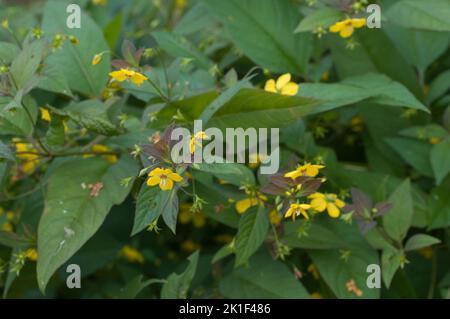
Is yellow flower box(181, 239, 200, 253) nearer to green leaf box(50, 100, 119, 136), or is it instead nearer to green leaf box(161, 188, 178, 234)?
green leaf box(50, 100, 119, 136)

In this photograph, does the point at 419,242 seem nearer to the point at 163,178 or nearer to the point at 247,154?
the point at 247,154

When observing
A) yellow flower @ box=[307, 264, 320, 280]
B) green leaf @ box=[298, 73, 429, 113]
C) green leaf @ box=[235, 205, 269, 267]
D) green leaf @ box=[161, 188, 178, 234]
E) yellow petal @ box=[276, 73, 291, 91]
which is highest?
yellow petal @ box=[276, 73, 291, 91]

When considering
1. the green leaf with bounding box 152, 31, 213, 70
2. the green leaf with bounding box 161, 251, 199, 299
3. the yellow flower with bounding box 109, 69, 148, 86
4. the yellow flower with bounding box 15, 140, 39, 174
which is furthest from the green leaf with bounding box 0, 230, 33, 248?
the green leaf with bounding box 152, 31, 213, 70

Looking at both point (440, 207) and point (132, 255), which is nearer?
point (440, 207)

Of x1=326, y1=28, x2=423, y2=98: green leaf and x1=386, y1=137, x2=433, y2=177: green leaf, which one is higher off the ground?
x1=326, y1=28, x2=423, y2=98: green leaf

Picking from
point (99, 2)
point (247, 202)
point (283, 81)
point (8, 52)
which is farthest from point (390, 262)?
point (99, 2)
